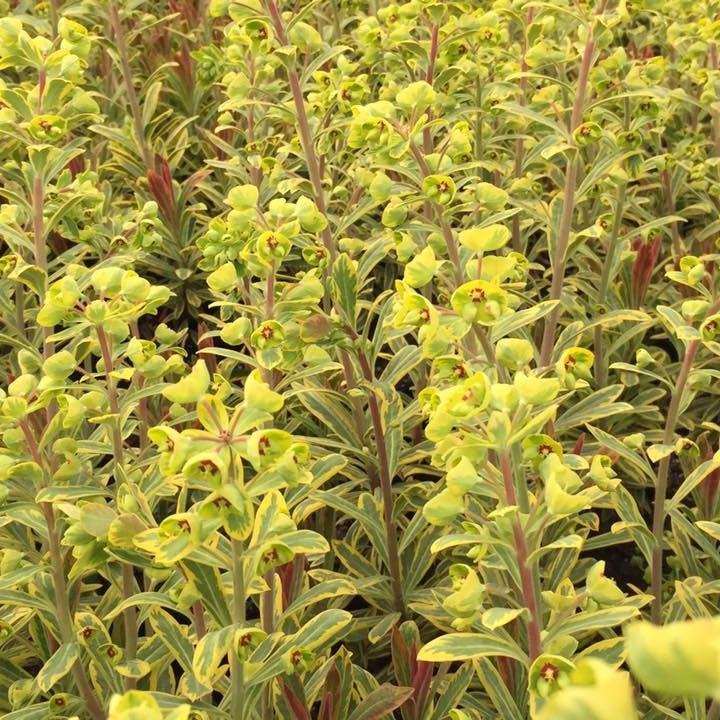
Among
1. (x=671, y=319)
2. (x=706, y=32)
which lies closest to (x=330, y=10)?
(x=706, y=32)

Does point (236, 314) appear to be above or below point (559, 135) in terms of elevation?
below

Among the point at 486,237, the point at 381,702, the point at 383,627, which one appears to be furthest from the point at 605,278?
the point at 381,702

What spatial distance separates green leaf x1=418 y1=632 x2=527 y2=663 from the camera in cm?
113

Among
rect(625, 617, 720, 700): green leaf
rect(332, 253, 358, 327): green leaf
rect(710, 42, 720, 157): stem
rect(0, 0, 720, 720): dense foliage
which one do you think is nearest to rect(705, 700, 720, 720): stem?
rect(0, 0, 720, 720): dense foliage

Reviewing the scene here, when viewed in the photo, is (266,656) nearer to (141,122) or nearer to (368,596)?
(368,596)

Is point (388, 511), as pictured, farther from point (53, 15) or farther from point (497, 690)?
point (53, 15)

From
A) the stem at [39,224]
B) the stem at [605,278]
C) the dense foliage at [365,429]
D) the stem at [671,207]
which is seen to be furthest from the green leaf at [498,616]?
the stem at [671,207]

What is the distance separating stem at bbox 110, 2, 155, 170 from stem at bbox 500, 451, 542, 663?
2.27 metres

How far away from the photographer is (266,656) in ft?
4.22

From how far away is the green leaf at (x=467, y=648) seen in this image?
1.13 metres

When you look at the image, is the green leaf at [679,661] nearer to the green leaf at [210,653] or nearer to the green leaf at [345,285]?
the green leaf at [210,653]

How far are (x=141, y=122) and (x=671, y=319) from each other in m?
2.11

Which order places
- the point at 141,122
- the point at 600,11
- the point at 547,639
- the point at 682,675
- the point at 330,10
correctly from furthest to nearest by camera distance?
the point at 330,10
the point at 141,122
the point at 600,11
the point at 547,639
the point at 682,675

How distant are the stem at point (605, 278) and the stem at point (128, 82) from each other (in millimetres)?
1523
